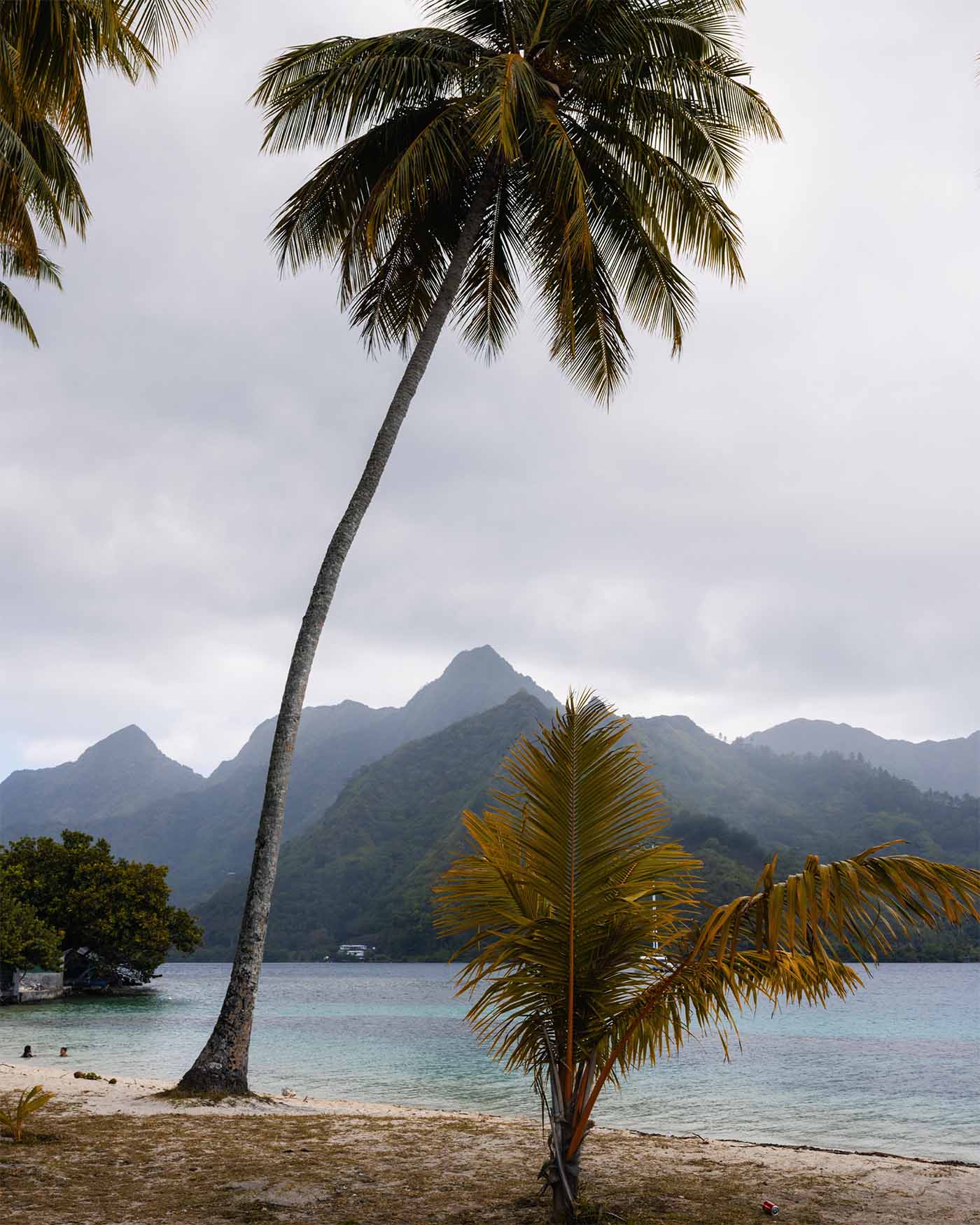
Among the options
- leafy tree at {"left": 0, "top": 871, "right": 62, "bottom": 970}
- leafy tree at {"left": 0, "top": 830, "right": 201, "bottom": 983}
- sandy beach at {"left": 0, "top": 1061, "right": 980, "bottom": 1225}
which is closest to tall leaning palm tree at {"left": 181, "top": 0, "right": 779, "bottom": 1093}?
sandy beach at {"left": 0, "top": 1061, "right": 980, "bottom": 1225}

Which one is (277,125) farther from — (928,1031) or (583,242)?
(928,1031)

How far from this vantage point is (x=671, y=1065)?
25781mm

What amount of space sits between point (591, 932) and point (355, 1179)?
90.0 inches

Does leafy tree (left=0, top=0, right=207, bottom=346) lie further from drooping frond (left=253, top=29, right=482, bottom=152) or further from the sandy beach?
the sandy beach

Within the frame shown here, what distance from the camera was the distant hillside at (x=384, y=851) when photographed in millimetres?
112750

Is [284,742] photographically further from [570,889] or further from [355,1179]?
[570,889]

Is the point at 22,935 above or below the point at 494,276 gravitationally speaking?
below

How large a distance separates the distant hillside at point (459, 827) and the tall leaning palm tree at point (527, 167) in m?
72.2

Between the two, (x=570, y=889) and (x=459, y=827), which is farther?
(x=459, y=827)

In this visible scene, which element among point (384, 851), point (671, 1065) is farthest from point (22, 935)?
point (384, 851)

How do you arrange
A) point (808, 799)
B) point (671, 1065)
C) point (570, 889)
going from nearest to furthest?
1. point (570, 889)
2. point (671, 1065)
3. point (808, 799)

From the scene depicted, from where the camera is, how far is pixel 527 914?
4.93 metres

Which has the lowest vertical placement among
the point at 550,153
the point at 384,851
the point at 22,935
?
the point at 22,935

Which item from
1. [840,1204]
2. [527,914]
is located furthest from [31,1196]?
[840,1204]
